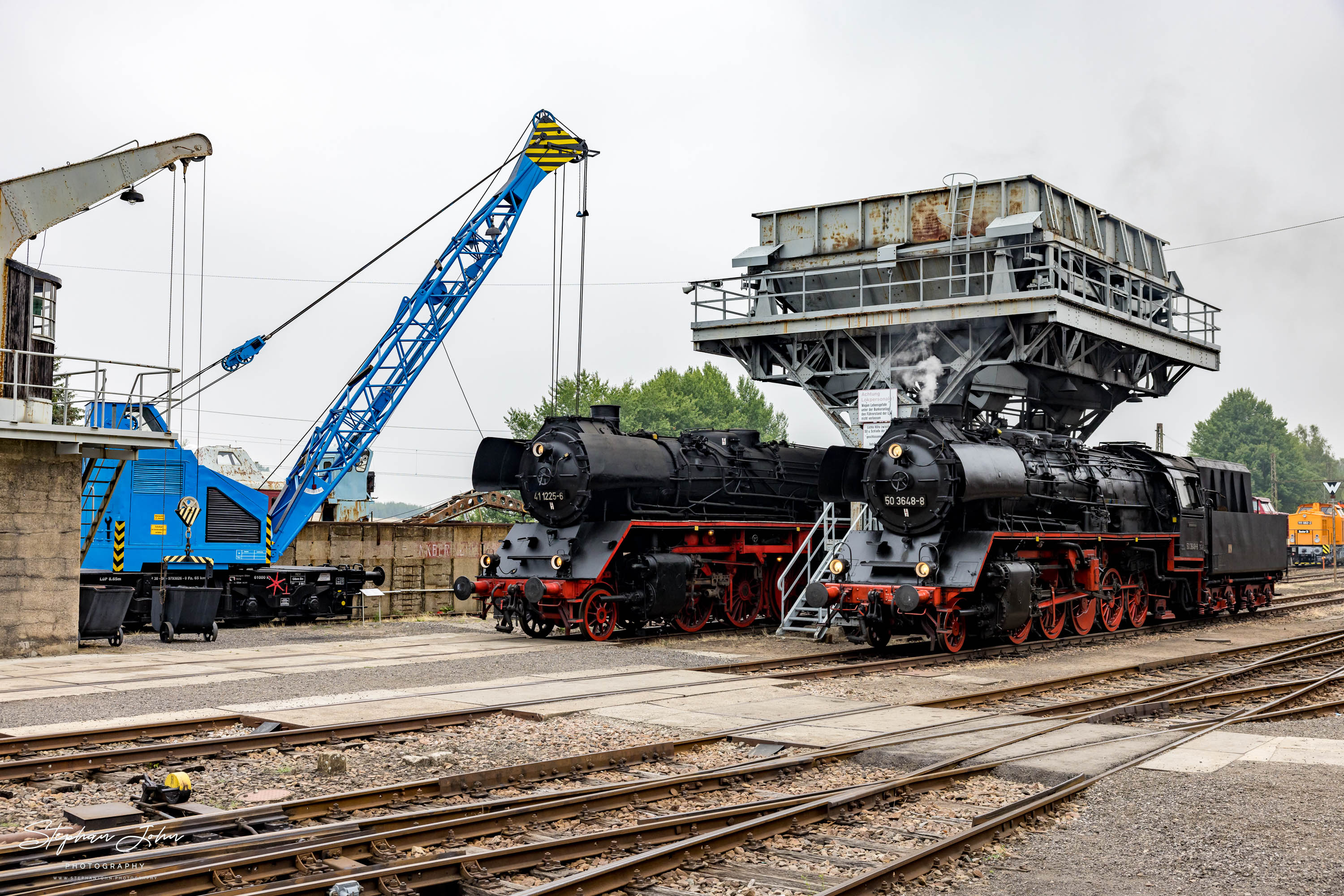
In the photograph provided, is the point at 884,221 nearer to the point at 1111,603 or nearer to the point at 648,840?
the point at 1111,603

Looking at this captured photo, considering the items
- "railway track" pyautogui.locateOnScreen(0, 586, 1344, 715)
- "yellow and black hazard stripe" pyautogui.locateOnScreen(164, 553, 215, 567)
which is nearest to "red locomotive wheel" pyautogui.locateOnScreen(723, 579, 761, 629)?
"railway track" pyautogui.locateOnScreen(0, 586, 1344, 715)

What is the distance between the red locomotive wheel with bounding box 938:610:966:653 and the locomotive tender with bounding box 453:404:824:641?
4208 mm

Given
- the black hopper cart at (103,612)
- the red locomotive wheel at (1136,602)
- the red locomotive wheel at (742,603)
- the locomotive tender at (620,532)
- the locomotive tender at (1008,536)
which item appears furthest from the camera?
the red locomotive wheel at (1136,602)

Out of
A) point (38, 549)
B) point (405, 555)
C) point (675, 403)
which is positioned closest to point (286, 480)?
point (405, 555)

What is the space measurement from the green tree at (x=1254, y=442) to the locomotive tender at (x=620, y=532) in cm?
9131

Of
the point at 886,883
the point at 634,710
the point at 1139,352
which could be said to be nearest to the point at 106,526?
the point at 634,710

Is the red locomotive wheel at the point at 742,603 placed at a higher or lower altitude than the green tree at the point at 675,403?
lower

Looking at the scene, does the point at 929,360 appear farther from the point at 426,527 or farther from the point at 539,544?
the point at 426,527

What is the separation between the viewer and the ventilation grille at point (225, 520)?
787 inches

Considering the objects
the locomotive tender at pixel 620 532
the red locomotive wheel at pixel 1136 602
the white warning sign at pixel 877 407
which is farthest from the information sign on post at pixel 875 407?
the red locomotive wheel at pixel 1136 602

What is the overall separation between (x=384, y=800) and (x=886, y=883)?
309 cm

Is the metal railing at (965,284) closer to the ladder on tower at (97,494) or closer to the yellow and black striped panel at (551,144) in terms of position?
the yellow and black striped panel at (551,144)
